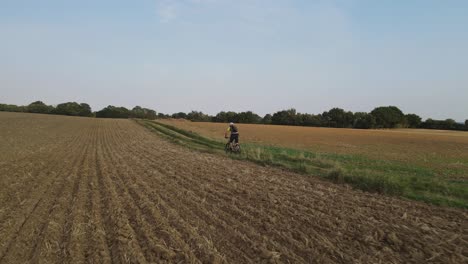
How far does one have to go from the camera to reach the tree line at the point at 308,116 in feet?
294

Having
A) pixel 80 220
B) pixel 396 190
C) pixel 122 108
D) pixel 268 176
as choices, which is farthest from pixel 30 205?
pixel 122 108

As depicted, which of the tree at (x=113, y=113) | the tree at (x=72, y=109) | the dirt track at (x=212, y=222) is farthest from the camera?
the tree at (x=113, y=113)

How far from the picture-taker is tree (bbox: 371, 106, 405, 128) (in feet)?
293

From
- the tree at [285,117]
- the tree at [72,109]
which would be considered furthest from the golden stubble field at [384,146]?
the tree at [72,109]

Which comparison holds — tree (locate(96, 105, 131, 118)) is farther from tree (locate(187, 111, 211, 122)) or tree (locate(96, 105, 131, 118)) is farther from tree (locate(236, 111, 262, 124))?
tree (locate(236, 111, 262, 124))

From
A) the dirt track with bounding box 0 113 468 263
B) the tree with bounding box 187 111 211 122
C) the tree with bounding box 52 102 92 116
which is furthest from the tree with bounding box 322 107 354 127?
the dirt track with bounding box 0 113 468 263

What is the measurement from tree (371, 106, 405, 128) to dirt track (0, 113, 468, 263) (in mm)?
88705

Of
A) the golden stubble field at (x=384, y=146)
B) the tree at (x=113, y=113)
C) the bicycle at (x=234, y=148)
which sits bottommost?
the golden stubble field at (x=384, y=146)

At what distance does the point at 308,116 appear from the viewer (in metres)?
96.7

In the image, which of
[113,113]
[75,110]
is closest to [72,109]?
[75,110]

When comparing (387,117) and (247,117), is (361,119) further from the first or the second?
(247,117)

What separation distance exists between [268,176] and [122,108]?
108745 millimetres

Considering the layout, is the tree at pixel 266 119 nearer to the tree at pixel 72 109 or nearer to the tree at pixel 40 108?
the tree at pixel 72 109

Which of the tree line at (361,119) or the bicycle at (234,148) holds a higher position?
the tree line at (361,119)
